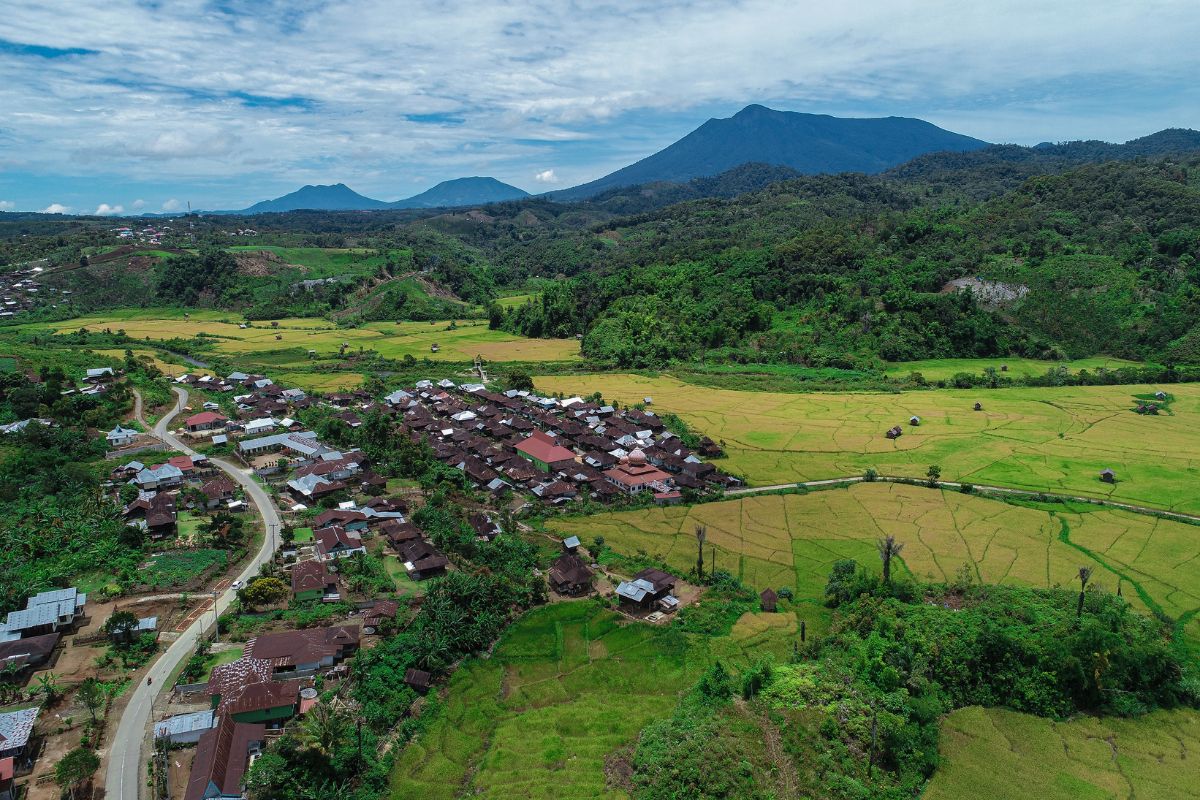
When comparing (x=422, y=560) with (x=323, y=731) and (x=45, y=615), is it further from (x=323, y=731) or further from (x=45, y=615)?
(x=45, y=615)

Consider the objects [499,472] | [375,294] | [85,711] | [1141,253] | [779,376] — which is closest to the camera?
[85,711]

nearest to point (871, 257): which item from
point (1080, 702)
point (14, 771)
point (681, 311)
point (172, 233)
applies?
point (681, 311)

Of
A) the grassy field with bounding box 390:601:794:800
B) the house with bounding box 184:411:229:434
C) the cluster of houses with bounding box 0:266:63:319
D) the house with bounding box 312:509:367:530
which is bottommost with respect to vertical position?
the grassy field with bounding box 390:601:794:800

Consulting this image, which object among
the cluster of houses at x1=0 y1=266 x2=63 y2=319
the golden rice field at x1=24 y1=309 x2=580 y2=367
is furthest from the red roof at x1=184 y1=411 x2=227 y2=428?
the cluster of houses at x1=0 y1=266 x2=63 y2=319

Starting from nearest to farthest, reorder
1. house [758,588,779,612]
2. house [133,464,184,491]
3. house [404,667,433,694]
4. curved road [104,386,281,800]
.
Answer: curved road [104,386,281,800]
house [404,667,433,694]
house [758,588,779,612]
house [133,464,184,491]

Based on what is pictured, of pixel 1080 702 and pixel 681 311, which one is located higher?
pixel 681 311

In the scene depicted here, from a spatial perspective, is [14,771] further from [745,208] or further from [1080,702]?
[745,208]

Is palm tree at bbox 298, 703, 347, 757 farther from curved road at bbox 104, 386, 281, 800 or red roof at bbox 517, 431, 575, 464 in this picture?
red roof at bbox 517, 431, 575, 464
